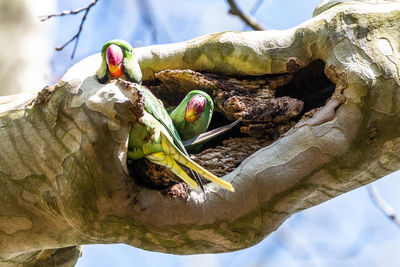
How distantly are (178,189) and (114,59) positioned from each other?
0.62 m

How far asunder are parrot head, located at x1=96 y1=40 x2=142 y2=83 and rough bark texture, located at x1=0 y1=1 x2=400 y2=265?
0.05 meters

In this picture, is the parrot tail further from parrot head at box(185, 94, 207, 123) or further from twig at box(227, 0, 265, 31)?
twig at box(227, 0, 265, 31)

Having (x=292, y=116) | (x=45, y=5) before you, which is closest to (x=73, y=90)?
(x=292, y=116)

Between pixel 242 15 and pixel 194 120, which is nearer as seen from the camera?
pixel 194 120

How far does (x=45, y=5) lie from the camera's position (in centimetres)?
306

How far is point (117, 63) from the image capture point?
1865 millimetres

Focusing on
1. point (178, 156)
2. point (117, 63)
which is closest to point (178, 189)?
point (178, 156)

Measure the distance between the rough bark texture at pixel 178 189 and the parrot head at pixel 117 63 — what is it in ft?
0.18

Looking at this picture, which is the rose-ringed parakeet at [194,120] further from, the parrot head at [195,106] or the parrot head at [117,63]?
the parrot head at [117,63]

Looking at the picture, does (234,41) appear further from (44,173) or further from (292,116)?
(44,173)

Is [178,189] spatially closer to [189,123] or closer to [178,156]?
[178,156]

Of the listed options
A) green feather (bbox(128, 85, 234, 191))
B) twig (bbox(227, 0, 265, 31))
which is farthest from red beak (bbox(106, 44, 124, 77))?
twig (bbox(227, 0, 265, 31))

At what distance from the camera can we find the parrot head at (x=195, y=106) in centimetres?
208

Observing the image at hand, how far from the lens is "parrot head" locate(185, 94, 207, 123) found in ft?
6.84
